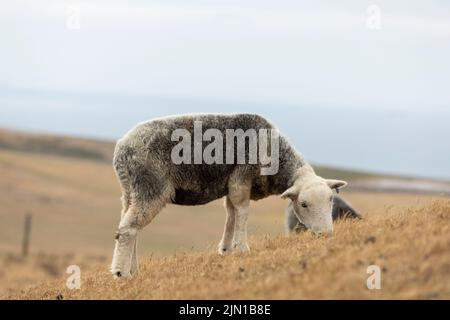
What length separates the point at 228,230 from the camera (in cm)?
1566

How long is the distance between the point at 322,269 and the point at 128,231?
3.81 metres

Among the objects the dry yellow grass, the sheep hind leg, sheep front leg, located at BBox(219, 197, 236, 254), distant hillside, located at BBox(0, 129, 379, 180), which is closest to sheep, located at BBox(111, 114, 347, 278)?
the sheep hind leg


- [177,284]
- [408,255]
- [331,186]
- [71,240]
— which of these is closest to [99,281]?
[177,284]

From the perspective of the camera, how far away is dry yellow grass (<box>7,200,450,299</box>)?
11.1m

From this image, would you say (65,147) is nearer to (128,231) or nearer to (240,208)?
(240,208)

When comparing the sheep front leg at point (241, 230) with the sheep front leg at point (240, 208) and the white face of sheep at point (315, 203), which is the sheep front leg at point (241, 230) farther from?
the white face of sheep at point (315, 203)

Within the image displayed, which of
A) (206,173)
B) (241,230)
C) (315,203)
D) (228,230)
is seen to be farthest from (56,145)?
(315,203)

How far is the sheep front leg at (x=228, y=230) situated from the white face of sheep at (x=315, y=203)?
1.11 meters

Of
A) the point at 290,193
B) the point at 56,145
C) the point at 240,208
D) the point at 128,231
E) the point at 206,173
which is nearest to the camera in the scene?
the point at 128,231

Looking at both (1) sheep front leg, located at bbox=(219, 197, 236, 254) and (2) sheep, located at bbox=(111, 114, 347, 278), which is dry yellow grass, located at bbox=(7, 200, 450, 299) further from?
(2) sheep, located at bbox=(111, 114, 347, 278)

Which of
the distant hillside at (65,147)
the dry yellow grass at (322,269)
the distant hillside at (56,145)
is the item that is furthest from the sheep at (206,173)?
the distant hillside at (56,145)

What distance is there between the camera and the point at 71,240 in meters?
62.1

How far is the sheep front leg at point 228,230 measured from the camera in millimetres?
15562
